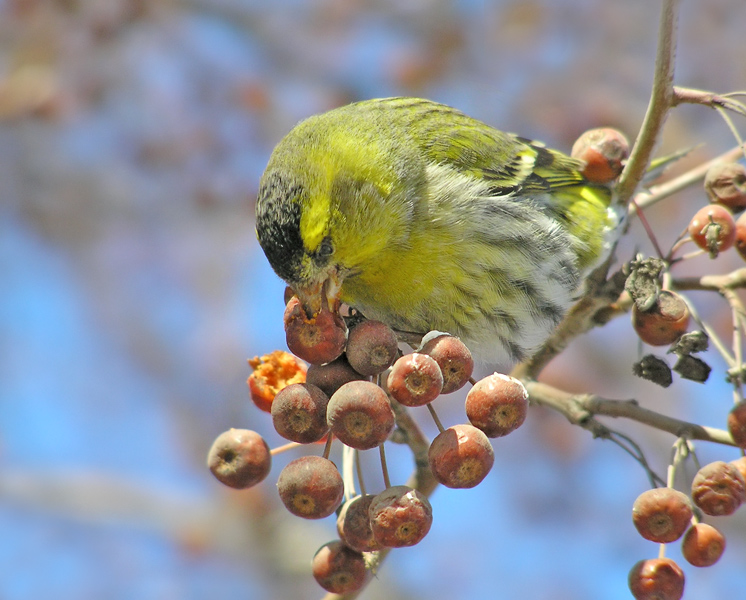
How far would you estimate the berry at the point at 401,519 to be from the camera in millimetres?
1981

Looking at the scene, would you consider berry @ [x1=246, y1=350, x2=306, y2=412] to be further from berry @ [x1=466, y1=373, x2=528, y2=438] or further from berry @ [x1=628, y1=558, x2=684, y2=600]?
berry @ [x1=628, y1=558, x2=684, y2=600]

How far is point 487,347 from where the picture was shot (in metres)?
3.28

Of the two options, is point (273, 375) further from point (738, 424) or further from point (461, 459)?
point (738, 424)

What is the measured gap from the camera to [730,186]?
2750 millimetres

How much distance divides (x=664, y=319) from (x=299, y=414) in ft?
3.90

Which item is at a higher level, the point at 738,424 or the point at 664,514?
the point at 738,424

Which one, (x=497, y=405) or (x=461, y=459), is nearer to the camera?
(x=461, y=459)

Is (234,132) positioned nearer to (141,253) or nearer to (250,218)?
(250,218)

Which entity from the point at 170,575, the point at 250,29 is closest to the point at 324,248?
the point at 250,29

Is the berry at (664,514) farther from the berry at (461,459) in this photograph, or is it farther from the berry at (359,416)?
the berry at (359,416)

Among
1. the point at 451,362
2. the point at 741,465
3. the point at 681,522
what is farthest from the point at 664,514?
the point at 451,362

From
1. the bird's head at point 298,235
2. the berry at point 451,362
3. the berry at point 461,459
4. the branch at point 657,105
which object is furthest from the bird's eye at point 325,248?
the branch at point 657,105

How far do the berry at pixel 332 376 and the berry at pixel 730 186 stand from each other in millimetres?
1441

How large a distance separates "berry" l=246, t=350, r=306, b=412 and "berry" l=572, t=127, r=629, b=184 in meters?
1.47
